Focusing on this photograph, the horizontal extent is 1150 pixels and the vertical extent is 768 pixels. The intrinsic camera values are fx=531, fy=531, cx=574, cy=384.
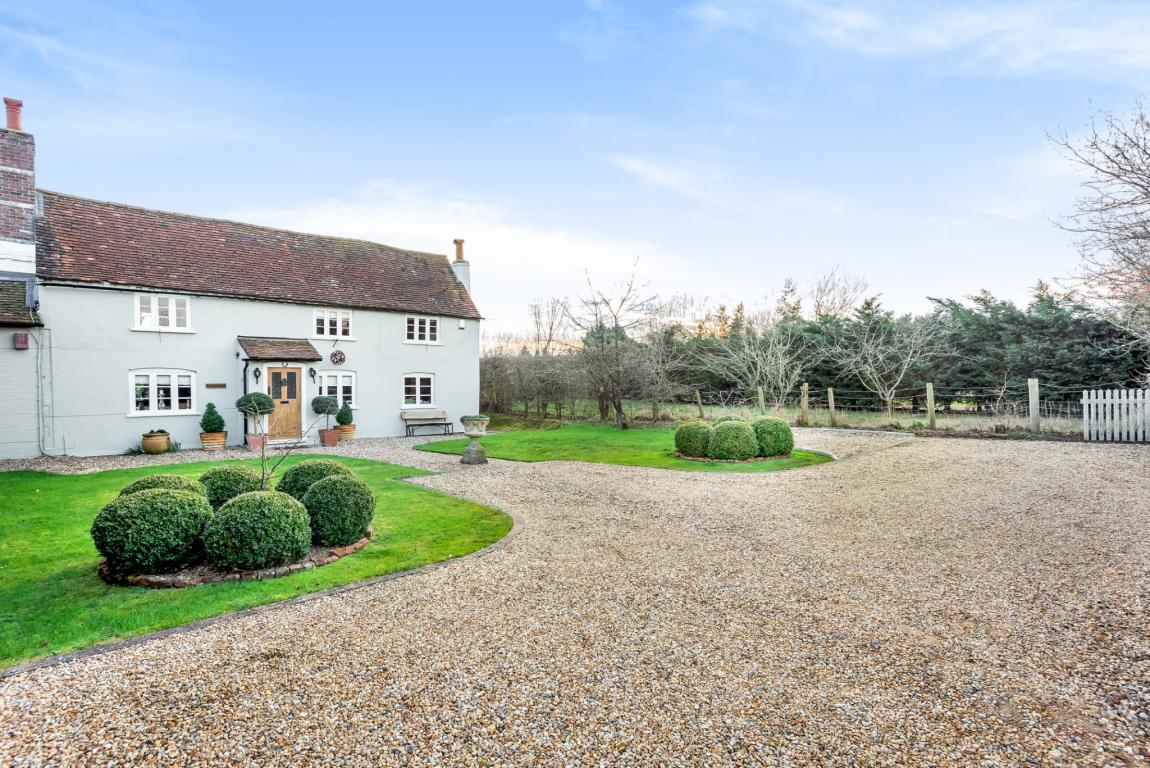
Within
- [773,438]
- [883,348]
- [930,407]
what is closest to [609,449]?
[773,438]

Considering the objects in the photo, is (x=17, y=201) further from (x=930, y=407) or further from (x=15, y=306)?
(x=930, y=407)

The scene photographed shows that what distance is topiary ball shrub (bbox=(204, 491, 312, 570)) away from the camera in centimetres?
579

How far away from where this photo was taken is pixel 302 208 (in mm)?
17078

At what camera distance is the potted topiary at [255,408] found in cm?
→ 1580

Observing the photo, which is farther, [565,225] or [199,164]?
[565,225]

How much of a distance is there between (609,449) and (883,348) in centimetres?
1489

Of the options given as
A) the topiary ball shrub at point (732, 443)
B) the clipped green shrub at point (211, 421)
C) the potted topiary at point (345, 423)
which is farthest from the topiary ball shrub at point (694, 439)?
the clipped green shrub at point (211, 421)

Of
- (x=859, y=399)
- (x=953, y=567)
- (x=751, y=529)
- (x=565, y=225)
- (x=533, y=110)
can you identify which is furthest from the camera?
(x=859, y=399)

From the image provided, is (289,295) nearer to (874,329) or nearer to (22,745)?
(22,745)

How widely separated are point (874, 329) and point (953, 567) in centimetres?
2116

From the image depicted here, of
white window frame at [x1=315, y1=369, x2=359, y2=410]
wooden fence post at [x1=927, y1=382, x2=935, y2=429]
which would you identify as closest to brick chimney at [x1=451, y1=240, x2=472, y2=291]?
white window frame at [x1=315, y1=369, x2=359, y2=410]

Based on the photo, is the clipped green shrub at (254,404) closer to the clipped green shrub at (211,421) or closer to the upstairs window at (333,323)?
the clipped green shrub at (211,421)

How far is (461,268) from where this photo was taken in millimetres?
23375

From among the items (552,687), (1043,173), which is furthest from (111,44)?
(1043,173)
